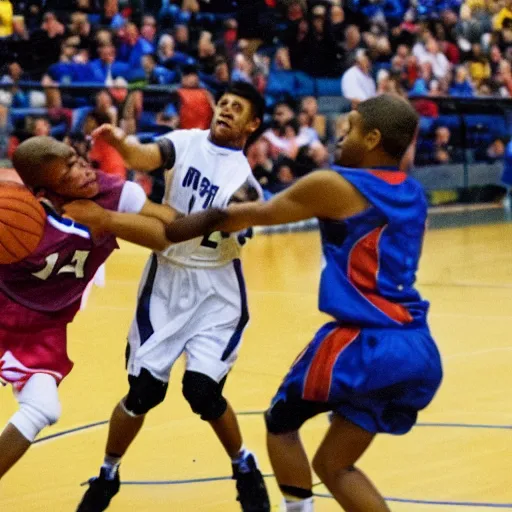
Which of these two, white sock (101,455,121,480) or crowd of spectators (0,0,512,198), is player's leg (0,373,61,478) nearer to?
white sock (101,455,121,480)

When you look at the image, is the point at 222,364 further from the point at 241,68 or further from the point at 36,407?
the point at 241,68

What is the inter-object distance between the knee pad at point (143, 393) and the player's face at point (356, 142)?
1.34 meters

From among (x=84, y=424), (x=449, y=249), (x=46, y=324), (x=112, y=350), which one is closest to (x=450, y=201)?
(x=449, y=249)

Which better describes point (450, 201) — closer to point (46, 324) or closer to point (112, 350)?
point (112, 350)

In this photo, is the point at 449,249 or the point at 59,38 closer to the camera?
the point at 449,249

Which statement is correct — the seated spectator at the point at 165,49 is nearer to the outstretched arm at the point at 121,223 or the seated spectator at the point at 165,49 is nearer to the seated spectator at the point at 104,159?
the seated spectator at the point at 104,159

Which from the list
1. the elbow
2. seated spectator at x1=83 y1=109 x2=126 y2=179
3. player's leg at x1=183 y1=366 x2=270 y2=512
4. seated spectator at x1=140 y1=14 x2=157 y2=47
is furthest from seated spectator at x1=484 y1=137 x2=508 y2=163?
the elbow

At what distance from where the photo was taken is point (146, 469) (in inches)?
232

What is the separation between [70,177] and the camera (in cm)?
467

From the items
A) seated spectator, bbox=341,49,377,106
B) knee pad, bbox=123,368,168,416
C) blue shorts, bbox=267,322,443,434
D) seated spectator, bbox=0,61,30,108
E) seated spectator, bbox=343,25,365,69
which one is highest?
blue shorts, bbox=267,322,443,434

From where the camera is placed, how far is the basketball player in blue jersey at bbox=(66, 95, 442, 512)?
13.8ft

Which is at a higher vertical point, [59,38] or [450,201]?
[59,38]

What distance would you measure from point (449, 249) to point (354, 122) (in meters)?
10.3

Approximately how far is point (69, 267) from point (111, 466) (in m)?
0.85
